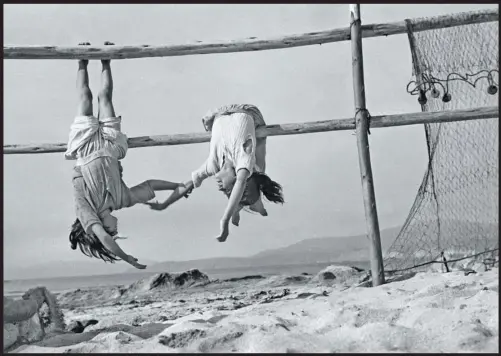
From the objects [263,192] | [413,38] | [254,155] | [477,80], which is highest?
[413,38]

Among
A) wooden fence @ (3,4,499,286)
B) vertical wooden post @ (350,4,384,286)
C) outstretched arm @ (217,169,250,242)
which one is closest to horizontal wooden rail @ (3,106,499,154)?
wooden fence @ (3,4,499,286)

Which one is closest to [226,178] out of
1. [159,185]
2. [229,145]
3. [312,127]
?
[229,145]

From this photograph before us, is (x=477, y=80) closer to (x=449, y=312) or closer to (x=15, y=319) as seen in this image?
(x=449, y=312)

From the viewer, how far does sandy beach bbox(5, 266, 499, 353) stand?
104 inches

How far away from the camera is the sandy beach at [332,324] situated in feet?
8.66

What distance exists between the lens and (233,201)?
11.9 ft

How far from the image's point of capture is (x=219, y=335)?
2840 millimetres

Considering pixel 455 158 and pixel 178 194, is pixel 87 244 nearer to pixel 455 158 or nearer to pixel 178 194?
pixel 178 194

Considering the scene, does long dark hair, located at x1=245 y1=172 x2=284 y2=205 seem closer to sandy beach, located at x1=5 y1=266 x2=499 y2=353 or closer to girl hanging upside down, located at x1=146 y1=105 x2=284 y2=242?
girl hanging upside down, located at x1=146 y1=105 x2=284 y2=242

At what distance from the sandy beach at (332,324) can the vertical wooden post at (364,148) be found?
20 centimetres

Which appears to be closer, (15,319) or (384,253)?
(15,319)

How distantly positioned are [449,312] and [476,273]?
881 mm

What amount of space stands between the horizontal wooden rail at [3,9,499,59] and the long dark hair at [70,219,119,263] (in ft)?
3.98

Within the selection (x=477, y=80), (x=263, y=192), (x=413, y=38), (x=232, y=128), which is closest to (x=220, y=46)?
(x=232, y=128)
